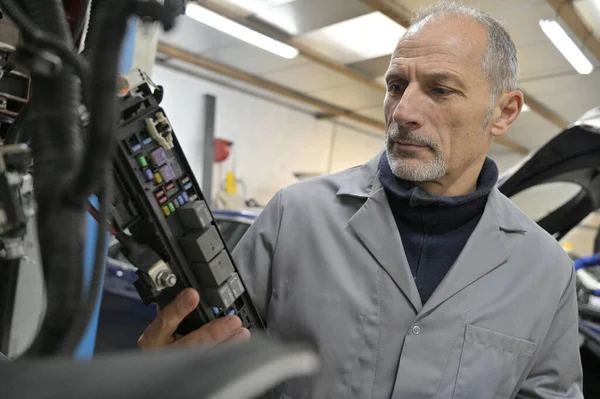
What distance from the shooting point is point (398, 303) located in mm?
1017

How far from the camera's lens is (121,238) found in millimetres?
739

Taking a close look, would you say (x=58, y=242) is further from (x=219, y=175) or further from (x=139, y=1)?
(x=219, y=175)

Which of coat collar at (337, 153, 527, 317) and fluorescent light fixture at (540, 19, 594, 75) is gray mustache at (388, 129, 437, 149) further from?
fluorescent light fixture at (540, 19, 594, 75)

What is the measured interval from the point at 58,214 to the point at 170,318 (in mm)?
542

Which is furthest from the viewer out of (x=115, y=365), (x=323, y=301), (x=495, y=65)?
(x=495, y=65)

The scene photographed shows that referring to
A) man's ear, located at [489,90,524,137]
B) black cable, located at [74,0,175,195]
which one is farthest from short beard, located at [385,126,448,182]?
black cable, located at [74,0,175,195]

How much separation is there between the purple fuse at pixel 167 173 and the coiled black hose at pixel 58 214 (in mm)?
422

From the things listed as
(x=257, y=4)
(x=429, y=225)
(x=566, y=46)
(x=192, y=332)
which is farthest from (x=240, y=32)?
(x=192, y=332)

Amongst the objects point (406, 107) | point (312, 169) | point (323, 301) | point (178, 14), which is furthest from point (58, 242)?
point (312, 169)

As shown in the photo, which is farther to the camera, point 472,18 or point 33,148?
point 472,18

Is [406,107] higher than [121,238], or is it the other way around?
[406,107]

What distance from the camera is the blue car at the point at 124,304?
270 cm

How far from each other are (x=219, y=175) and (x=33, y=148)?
6.39 m

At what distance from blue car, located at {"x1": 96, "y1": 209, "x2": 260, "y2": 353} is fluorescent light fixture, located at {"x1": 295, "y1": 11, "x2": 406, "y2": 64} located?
2598mm
